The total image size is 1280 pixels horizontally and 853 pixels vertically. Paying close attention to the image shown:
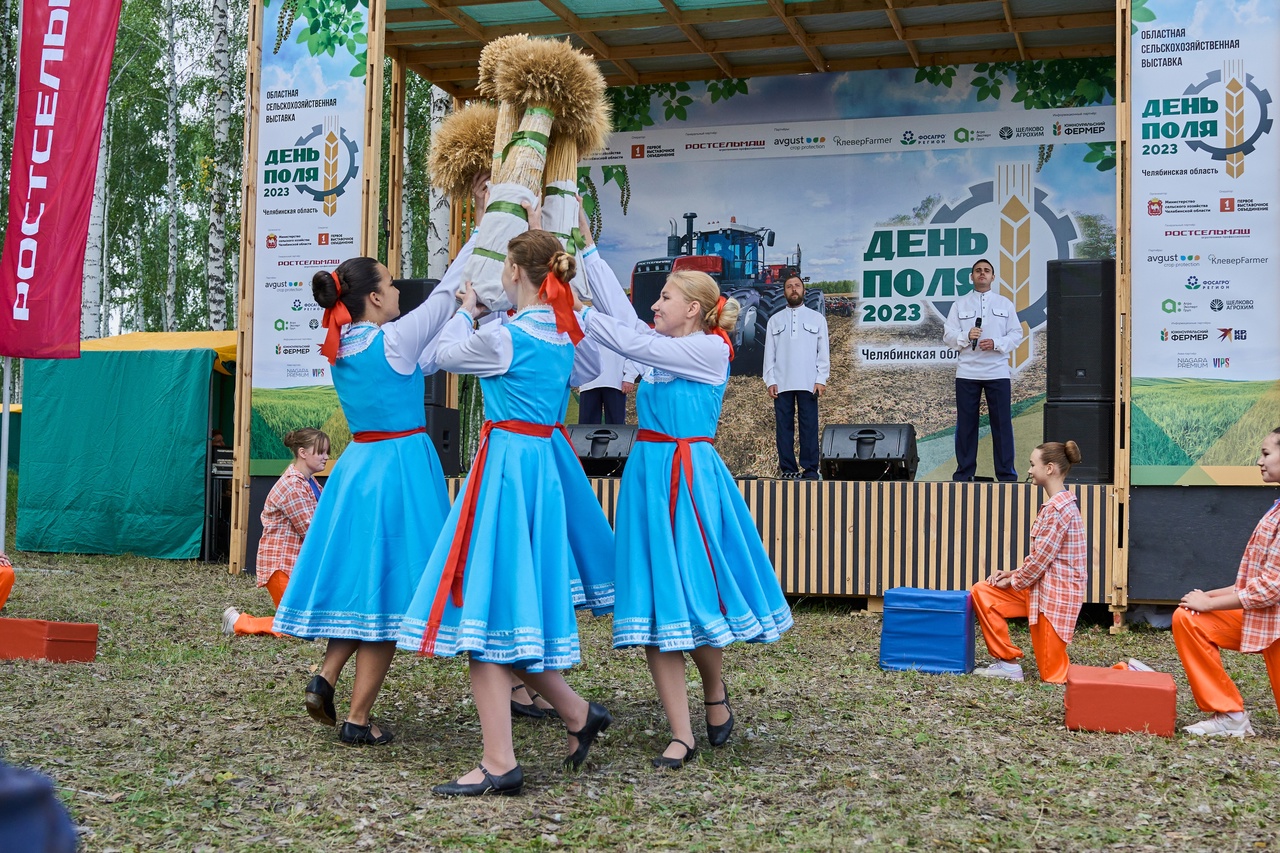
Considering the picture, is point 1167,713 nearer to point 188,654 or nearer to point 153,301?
point 188,654

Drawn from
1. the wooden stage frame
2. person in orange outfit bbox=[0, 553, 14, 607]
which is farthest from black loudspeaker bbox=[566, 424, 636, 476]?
person in orange outfit bbox=[0, 553, 14, 607]

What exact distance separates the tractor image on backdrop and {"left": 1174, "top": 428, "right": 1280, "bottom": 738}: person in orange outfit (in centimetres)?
636

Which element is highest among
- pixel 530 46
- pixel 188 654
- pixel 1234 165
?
pixel 1234 165

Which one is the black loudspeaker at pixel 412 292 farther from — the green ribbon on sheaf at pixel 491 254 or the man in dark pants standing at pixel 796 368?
the green ribbon on sheaf at pixel 491 254

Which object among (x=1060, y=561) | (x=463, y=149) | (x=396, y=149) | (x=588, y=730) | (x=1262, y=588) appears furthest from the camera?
(x=396, y=149)

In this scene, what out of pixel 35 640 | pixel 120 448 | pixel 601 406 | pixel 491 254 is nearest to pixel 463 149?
pixel 491 254

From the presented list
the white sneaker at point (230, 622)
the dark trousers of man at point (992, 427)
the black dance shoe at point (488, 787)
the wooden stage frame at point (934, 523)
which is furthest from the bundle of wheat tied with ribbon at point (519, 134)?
the dark trousers of man at point (992, 427)

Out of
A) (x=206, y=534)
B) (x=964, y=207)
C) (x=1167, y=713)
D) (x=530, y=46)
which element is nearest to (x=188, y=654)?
(x=530, y=46)

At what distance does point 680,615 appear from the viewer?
11.5 ft

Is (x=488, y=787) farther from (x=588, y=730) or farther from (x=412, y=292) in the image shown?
(x=412, y=292)

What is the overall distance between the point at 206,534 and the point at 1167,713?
820 centimetres

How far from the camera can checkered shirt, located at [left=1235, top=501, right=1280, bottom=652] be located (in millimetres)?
4125

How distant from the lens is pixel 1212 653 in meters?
4.28

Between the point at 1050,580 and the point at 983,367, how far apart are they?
10.9ft
